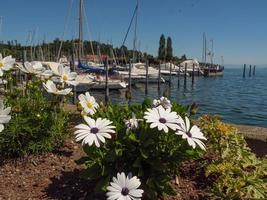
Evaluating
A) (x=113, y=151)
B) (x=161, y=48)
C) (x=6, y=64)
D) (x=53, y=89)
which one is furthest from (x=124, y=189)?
(x=161, y=48)

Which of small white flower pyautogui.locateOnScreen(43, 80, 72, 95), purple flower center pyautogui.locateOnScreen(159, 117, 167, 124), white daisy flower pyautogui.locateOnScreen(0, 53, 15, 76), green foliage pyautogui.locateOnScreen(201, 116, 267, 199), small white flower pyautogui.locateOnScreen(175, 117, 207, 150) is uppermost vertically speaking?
white daisy flower pyautogui.locateOnScreen(0, 53, 15, 76)

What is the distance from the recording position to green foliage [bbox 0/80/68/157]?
396cm

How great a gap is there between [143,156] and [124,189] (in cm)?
38

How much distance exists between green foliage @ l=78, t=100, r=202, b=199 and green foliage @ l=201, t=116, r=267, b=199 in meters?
0.39

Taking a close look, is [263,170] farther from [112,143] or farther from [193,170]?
[112,143]

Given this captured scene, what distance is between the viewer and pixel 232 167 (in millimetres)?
3402

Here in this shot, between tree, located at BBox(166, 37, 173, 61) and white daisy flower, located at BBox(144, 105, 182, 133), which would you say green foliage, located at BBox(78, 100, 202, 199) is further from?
tree, located at BBox(166, 37, 173, 61)

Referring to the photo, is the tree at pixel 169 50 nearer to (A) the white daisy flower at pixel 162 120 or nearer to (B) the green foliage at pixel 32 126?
(B) the green foliage at pixel 32 126

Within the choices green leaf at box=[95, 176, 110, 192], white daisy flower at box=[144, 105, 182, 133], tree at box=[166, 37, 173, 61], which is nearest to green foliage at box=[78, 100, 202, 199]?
green leaf at box=[95, 176, 110, 192]

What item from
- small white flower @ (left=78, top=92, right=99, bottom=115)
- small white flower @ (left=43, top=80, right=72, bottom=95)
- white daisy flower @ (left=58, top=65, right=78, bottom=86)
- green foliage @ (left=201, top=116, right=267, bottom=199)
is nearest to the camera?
green foliage @ (left=201, top=116, right=267, bottom=199)

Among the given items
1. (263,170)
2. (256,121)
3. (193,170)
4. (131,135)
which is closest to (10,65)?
(131,135)

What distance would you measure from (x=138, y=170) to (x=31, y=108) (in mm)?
1640

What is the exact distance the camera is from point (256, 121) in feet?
80.7

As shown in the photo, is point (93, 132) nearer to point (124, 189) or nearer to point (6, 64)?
point (124, 189)
